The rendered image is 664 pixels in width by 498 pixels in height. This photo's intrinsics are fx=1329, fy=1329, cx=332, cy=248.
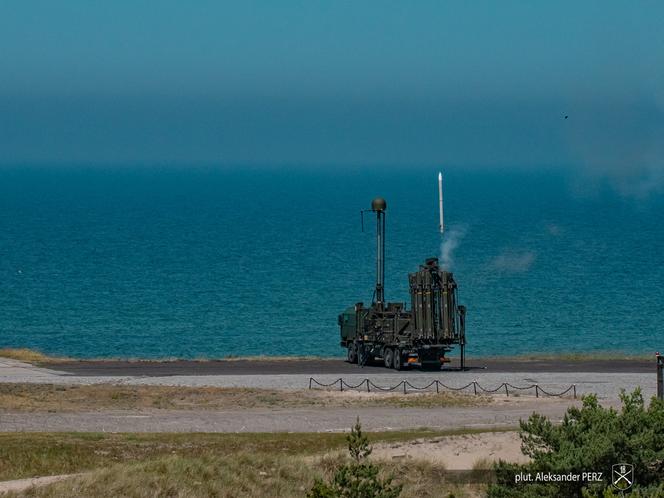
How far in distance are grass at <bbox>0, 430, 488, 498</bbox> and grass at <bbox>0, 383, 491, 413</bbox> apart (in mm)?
8722

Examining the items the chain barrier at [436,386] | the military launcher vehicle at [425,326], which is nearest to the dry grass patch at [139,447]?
the chain barrier at [436,386]

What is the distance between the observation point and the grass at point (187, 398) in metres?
48.0

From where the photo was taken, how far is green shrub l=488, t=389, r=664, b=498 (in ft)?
83.3

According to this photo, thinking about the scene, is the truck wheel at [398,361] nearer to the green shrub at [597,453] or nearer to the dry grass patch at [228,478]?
the dry grass patch at [228,478]

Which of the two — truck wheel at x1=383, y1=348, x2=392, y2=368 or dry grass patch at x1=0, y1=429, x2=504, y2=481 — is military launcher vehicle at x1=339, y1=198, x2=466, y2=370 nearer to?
truck wheel at x1=383, y1=348, x2=392, y2=368

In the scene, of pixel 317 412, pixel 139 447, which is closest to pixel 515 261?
pixel 317 412

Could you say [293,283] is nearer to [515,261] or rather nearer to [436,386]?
[515,261]

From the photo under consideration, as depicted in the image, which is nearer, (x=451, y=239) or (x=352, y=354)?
(x=352, y=354)

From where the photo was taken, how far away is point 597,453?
82.9ft

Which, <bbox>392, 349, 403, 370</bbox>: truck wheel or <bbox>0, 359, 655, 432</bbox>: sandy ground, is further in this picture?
<bbox>392, 349, 403, 370</bbox>: truck wheel

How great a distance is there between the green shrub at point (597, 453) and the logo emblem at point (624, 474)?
0.10m

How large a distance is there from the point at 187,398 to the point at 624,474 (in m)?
27.0

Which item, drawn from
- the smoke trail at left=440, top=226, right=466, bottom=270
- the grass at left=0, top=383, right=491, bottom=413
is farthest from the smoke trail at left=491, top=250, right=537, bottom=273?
the grass at left=0, top=383, right=491, bottom=413

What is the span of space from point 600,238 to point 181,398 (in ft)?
393
